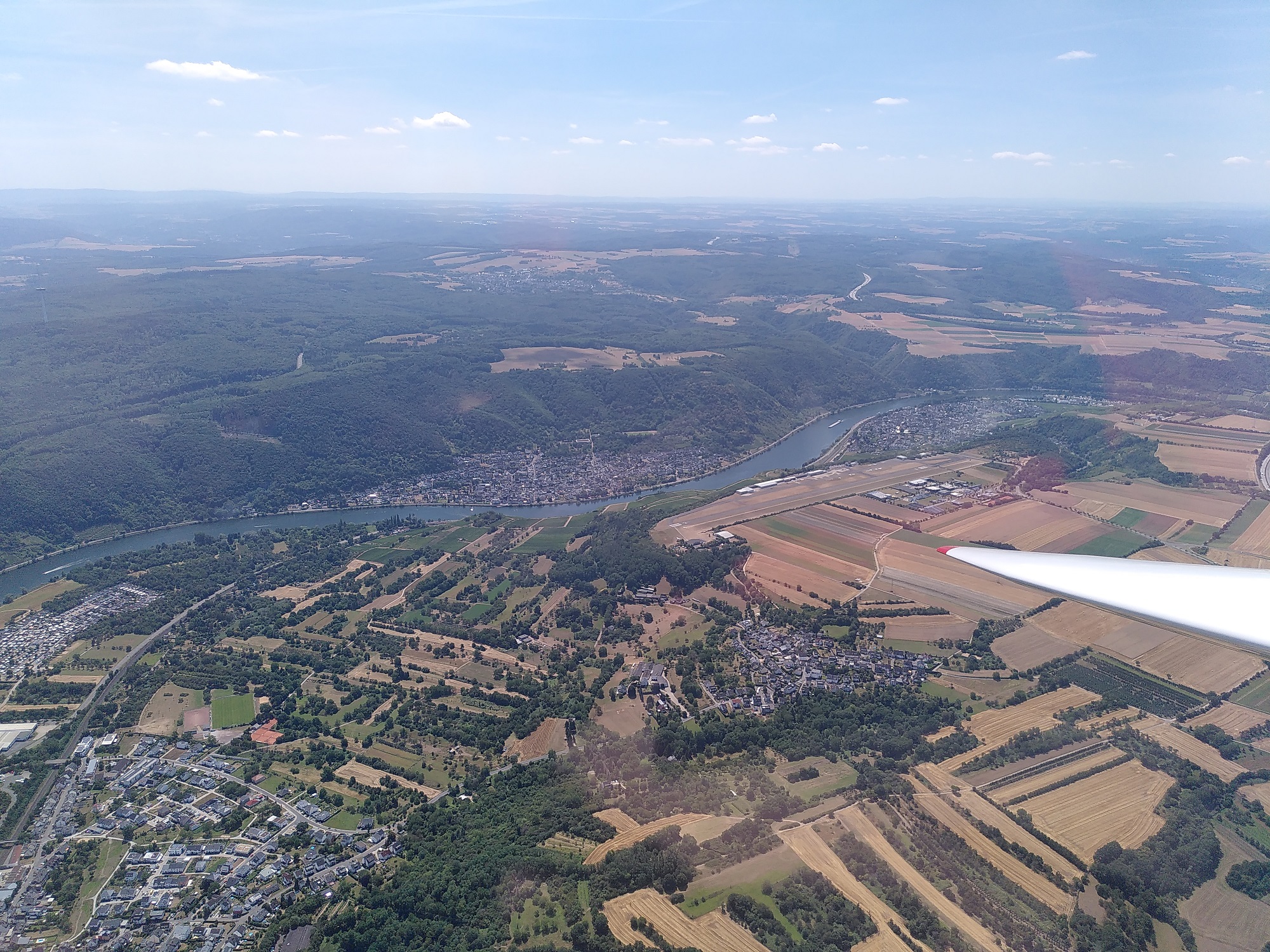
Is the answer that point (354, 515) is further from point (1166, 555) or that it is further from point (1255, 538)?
point (1255, 538)

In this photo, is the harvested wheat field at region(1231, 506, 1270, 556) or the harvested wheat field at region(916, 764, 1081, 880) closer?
the harvested wheat field at region(916, 764, 1081, 880)

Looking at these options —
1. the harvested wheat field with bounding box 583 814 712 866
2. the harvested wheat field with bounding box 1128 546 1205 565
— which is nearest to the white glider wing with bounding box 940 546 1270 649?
the harvested wheat field with bounding box 583 814 712 866

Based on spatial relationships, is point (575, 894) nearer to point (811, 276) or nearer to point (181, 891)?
point (181, 891)

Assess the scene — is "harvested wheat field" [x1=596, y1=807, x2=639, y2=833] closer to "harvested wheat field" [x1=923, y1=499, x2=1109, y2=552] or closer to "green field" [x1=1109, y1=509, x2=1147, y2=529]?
"harvested wheat field" [x1=923, y1=499, x2=1109, y2=552]

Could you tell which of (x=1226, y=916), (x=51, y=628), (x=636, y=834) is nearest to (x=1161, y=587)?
(x=1226, y=916)

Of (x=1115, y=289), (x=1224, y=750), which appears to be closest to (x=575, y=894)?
(x=1224, y=750)
